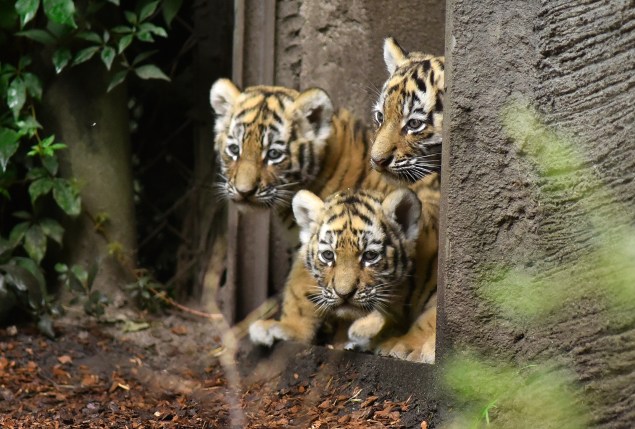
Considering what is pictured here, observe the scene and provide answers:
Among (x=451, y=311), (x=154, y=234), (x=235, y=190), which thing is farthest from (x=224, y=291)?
(x=451, y=311)

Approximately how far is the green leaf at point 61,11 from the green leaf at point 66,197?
→ 93 cm

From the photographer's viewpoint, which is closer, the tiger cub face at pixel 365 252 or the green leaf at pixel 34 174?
the tiger cub face at pixel 365 252

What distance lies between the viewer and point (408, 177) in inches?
176

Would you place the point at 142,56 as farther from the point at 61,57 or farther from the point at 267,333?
the point at 267,333

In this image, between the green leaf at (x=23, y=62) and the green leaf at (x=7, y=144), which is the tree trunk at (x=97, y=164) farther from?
the green leaf at (x=7, y=144)

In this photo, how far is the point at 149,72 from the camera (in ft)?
18.9

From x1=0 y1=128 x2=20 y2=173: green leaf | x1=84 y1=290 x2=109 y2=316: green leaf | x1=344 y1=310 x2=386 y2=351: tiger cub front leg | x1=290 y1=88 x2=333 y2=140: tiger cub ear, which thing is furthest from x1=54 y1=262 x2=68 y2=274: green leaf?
x1=344 y1=310 x2=386 y2=351: tiger cub front leg

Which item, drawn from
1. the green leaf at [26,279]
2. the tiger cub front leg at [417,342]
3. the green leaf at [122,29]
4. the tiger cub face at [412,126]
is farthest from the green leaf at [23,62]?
the tiger cub front leg at [417,342]

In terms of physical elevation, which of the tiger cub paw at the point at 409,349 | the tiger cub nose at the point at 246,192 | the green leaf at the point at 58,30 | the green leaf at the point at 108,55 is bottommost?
the tiger cub paw at the point at 409,349

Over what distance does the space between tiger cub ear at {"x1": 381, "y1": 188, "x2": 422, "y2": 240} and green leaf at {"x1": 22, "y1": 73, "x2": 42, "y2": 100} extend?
2387 mm

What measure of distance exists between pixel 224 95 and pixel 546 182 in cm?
254

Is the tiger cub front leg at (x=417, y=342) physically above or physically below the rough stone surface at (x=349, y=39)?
below

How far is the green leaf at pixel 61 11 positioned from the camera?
5.36 metres

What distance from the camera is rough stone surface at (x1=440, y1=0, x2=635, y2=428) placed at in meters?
3.15
